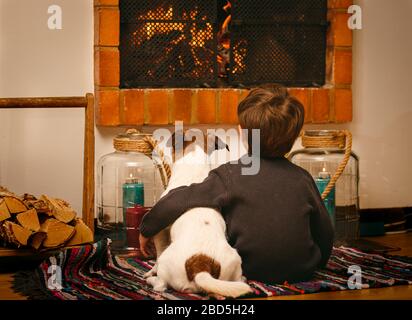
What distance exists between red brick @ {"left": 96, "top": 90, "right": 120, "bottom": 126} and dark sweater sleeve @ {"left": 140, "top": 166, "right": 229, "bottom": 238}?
2.36ft

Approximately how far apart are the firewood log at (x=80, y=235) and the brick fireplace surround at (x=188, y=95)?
1.60 ft

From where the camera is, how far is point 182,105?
263 cm

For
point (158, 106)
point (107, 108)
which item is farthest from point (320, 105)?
point (107, 108)

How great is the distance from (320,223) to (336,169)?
2.37 feet

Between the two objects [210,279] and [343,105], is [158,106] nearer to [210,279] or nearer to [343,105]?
[343,105]

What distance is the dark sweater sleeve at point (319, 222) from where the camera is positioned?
1.93 metres

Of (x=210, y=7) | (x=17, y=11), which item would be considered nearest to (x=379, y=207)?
(x=210, y=7)

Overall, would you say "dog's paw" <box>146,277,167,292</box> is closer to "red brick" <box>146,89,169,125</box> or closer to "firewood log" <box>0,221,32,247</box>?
"firewood log" <box>0,221,32,247</box>

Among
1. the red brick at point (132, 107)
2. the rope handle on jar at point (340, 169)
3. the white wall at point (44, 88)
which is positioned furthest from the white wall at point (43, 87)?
the rope handle on jar at point (340, 169)

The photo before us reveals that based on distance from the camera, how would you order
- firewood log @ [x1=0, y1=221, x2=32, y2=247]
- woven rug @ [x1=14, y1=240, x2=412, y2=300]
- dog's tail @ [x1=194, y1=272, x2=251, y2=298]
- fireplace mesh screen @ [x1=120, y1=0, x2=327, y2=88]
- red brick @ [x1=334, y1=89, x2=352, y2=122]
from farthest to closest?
red brick @ [x1=334, y1=89, x2=352, y2=122]
fireplace mesh screen @ [x1=120, y1=0, x2=327, y2=88]
firewood log @ [x1=0, y1=221, x2=32, y2=247]
woven rug @ [x1=14, y1=240, x2=412, y2=300]
dog's tail @ [x1=194, y1=272, x2=251, y2=298]

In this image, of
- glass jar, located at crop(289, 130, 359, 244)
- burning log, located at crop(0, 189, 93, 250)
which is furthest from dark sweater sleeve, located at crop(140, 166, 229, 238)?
glass jar, located at crop(289, 130, 359, 244)

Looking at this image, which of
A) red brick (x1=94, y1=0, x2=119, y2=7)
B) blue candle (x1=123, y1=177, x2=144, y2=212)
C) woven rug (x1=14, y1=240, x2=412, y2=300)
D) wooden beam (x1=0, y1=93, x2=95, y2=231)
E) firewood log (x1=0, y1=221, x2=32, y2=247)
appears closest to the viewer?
woven rug (x1=14, y1=240, x2=412, y2=300)

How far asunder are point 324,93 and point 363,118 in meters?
0.19

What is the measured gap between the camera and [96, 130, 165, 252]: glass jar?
7.87 ft
